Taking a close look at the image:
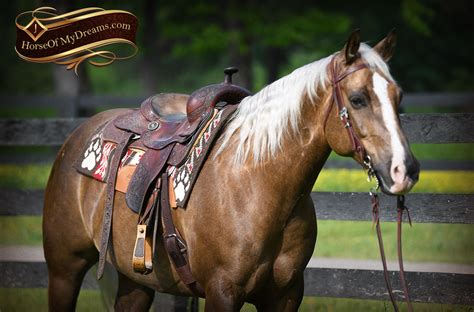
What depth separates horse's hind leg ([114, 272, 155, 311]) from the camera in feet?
15.0

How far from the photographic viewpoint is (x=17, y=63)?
29.3 metres

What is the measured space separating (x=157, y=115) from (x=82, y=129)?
26.2 inches

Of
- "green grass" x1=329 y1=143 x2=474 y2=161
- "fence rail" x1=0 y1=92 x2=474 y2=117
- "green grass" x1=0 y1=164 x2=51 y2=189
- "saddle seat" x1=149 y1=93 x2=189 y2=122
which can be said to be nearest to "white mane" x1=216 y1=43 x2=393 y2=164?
"saddle seat" x1=149 y1=93 x2=189 y2=122

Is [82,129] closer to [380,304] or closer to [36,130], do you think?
[36,130]

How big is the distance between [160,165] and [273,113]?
72cm

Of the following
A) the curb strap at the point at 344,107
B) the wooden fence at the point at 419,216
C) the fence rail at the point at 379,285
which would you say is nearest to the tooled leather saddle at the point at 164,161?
the curb strap at the point at 344,107

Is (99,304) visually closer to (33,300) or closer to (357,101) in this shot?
(33,300)

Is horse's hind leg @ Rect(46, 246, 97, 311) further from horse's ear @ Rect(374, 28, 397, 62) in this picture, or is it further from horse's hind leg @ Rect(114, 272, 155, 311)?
horse's ear @ Rect(374, 28, 397, 62)

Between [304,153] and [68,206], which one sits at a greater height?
[304,153]

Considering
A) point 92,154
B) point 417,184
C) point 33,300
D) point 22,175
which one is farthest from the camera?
point 417,184

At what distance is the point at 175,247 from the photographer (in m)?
3.77

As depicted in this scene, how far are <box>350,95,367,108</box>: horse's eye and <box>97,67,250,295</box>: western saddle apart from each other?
2.69 feet

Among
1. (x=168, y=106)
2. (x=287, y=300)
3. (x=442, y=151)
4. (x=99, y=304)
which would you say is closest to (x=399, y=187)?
(x=287, y=300)

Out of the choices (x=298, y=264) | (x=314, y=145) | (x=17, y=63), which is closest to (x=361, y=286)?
(x=298, y=264)
